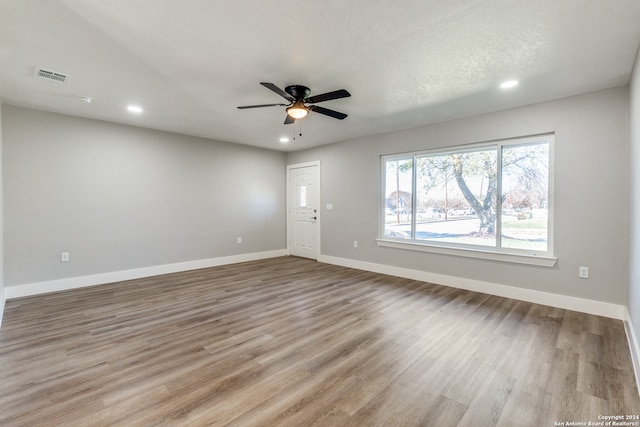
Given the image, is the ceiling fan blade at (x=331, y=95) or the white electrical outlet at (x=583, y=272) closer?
the ceiling fan blade at (x=331, y=95)

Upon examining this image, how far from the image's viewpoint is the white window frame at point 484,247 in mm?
3498

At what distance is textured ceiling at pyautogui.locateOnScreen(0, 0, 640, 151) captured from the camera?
74.6 inches

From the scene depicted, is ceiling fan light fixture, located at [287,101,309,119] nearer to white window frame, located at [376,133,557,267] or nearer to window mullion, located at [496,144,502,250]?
white window frame, located at [376,133,557,267]

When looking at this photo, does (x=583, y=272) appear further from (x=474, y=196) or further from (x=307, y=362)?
(x=307, y=362)

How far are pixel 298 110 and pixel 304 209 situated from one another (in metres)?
3.65

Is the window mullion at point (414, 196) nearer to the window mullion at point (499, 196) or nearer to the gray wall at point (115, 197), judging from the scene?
the window mullion at point (499, 196)

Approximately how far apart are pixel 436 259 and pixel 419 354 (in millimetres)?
2388

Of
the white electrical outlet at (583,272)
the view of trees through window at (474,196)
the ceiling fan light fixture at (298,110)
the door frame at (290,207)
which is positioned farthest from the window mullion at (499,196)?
the door frame at (290,207)

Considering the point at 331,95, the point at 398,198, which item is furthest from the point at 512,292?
the point at 331,95

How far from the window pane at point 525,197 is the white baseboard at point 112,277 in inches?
189

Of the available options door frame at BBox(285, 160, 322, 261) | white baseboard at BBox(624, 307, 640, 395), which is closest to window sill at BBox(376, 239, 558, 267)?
white baseboard at BBox(624, 307, 640, 395)

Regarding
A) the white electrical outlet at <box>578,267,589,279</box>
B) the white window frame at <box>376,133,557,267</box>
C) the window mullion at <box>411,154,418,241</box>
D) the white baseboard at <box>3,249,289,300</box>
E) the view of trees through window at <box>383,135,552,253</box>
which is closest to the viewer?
the white electrical outlet at <box>578,267,589,279</box>

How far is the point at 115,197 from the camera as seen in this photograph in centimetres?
451

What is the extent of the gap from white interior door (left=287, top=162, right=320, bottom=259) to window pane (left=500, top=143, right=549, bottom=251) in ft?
11.4
